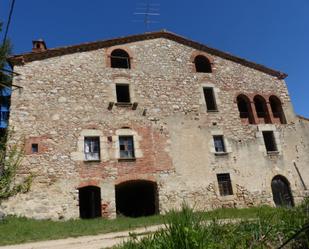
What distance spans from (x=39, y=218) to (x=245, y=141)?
11.4 meters

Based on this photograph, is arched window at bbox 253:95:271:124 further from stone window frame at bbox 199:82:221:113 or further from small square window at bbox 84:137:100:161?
small square window at bbox 84:137:100:161

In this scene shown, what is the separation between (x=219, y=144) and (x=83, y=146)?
7.45 metres

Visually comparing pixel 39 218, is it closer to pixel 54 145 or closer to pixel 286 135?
pixel 54 145

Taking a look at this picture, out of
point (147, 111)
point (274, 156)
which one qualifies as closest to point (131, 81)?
point (147, 111)

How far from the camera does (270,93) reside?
749 inches

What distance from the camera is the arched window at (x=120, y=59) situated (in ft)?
54.7

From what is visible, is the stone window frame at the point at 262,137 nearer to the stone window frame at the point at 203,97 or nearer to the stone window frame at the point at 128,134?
the stone window frame at the point at 203,97

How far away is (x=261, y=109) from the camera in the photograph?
62.6 feet

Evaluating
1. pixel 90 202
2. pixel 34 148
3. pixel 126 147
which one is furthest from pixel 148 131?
pixel 34 148

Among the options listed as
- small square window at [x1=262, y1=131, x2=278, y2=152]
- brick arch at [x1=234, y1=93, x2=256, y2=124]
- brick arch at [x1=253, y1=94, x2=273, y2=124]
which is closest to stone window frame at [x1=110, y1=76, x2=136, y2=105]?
brick arch at [x1=234, y1=93, x2=256, y2=124]

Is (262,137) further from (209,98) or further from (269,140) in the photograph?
(209,98)

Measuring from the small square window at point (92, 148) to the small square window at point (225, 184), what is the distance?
652cm

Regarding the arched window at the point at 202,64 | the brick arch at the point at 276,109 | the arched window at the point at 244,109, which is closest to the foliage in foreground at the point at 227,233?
the arched window at the point at 244,109

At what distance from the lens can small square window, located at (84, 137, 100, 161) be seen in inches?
547
